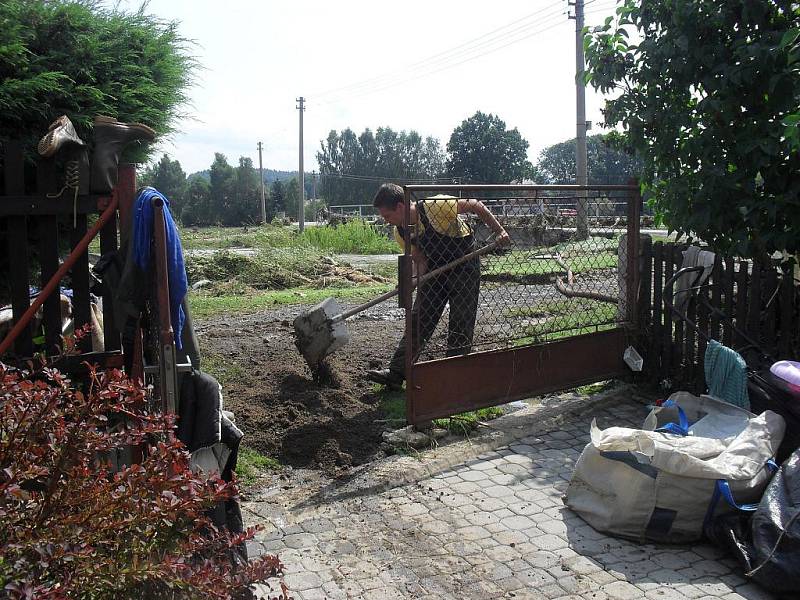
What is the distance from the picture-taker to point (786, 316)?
5348 mm

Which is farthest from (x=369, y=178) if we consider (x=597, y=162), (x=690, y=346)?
(x=690, y=346)

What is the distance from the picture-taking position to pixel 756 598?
11.2 feet

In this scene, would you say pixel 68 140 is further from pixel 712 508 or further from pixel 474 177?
pixel 474 177

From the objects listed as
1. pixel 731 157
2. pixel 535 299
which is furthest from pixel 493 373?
pixel 535 299

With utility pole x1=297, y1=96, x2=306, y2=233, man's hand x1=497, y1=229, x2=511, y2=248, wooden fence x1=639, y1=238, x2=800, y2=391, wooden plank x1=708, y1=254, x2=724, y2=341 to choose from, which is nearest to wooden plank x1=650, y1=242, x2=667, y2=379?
wooden fence x1=639, y1=238, x2=800, y2=391

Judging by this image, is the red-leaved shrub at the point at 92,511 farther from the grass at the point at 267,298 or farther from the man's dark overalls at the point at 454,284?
the grass at the point at 267,298

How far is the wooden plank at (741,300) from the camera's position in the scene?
218 inches

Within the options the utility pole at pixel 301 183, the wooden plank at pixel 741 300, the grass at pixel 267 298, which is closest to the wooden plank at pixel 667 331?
the wooden plank at pixel 741 300

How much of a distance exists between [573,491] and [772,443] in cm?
111

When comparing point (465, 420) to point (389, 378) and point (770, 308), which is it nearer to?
point (389, 378)

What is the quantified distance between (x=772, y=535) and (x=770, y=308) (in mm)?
2489

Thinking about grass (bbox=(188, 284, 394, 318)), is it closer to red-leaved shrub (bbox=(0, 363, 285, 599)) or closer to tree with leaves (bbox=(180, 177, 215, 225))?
red-leaved shrub (bbox=(0, 363, 285, 599))

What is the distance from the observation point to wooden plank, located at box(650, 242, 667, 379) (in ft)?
20.8

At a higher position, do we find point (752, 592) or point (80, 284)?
point (80, 284)
